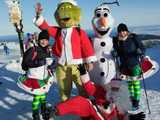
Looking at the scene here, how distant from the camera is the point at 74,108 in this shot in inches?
214

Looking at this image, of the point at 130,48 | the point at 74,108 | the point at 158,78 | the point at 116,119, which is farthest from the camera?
the point at 158,78

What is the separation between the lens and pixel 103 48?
21.5 feet

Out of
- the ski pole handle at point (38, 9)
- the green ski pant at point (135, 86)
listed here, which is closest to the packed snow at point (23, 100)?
the green ski pant at point (135, 86)

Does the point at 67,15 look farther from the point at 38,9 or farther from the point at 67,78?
the point at 67,78

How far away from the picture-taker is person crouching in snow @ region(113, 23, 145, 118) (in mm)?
6406

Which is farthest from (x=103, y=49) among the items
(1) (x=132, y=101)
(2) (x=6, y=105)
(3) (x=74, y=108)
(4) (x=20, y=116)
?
(2) (x=6, y=105)

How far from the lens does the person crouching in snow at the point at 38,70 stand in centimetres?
621

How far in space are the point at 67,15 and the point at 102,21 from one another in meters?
0.61

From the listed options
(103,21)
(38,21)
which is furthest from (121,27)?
(38,21)

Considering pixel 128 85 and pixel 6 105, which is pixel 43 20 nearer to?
pixel 128 85

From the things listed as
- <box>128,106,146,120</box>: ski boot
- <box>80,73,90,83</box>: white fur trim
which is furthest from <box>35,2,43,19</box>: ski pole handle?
<box>128,106,146,120</box>: ski boot

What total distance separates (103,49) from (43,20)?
114 cm

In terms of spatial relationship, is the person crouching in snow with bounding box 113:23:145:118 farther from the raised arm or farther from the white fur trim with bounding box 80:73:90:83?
the raised arm

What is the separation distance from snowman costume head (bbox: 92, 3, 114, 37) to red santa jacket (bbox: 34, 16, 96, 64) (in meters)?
0.27
